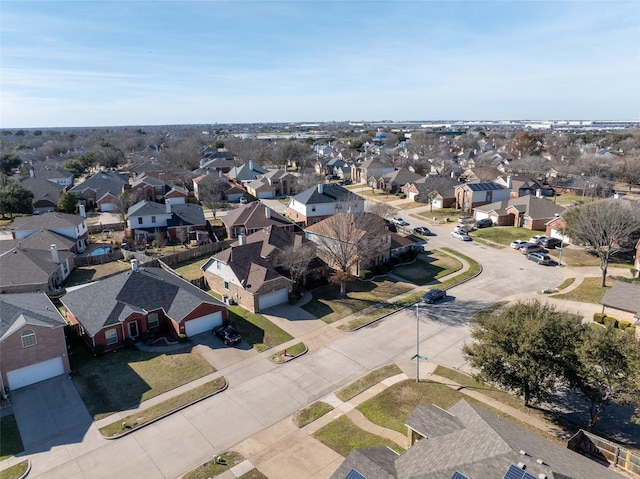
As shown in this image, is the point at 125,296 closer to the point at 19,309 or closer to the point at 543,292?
the point at 19,309

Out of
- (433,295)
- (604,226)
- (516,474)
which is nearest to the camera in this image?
(516,474)

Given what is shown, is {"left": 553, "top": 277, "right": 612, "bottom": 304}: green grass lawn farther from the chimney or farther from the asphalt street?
the chimney

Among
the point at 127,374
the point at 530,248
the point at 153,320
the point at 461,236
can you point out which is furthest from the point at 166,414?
the point at 530,248

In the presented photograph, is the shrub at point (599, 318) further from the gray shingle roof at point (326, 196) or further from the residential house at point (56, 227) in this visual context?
the residential house at point (56, 227)

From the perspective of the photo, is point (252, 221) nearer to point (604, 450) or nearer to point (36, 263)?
point (36, 263)

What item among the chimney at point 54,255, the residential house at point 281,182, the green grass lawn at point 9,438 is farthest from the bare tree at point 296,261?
the residential house at point 281,182

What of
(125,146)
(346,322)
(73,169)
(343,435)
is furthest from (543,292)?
(125,146)

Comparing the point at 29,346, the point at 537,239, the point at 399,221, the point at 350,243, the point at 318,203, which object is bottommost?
the point at 537,239
